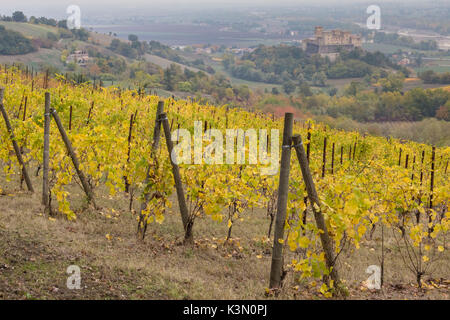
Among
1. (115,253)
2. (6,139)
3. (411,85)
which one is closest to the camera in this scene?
(115,253)

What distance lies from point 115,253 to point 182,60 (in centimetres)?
14442

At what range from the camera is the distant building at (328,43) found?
6142 inches

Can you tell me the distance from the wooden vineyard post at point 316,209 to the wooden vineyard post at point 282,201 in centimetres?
11

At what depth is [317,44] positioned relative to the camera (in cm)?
15888

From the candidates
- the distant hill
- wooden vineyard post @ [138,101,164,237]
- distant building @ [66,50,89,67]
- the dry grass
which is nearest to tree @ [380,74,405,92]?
distant building @ [66,50,89,67]

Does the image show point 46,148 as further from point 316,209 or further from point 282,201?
point 316,209

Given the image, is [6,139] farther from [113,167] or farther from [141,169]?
[141,169]

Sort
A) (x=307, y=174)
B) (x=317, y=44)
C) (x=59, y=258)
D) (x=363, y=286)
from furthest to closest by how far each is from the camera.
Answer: (x=317, y=44)
(x=363, y=286)
(x=59, y=258)
(x=307, y=174)

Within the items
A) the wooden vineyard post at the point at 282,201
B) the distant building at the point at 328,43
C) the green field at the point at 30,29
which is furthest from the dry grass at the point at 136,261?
the distant building at the point at 328,43

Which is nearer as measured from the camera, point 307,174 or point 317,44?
point 307,174

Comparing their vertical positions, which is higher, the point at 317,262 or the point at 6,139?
the point at 6,139

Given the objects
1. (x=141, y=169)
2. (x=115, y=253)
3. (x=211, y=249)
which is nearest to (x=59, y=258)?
(x=115, y=253)

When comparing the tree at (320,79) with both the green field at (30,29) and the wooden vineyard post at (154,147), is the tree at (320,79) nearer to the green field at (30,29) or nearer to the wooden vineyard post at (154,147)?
the green field at (30,29)
